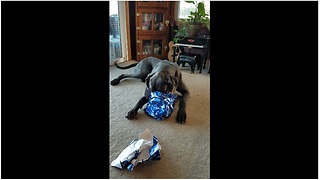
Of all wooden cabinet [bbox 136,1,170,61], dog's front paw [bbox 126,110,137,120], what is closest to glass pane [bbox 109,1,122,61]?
wooden cabinet [bbox 136,1,170,61]

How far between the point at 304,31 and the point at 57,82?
1.58ft

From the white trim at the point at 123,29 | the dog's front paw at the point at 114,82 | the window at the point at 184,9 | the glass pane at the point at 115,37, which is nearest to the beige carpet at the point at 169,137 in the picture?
the dog's front paw at the point at 114,82

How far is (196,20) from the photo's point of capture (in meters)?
2.75

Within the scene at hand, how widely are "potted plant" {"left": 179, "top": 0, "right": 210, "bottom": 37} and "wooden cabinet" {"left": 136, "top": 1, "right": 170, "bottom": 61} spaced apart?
39cm

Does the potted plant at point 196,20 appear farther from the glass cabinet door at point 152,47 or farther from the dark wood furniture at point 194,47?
the glass cabinet door at point 152,47

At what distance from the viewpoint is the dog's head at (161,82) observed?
1540mm

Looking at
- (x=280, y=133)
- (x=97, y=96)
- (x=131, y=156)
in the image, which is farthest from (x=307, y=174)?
(x=131, y=156)

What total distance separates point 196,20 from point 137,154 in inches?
89.4

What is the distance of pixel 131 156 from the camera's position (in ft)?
3.32

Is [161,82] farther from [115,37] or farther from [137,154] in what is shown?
[115,37]

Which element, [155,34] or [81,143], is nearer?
[81,143]

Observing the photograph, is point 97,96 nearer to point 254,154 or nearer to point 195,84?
point 254,154

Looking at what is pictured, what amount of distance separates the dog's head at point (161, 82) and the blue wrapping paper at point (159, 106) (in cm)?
5

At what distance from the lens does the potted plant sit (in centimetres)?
267
